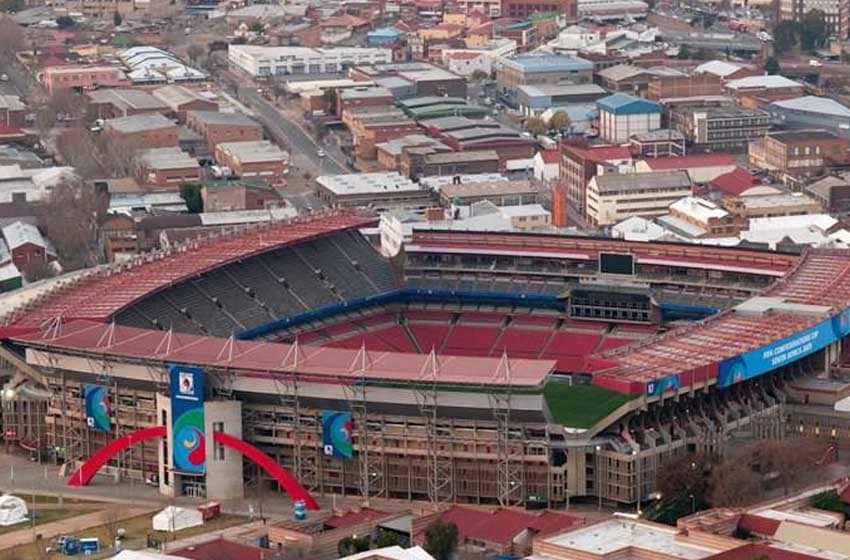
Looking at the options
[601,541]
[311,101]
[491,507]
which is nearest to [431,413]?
[491,507]

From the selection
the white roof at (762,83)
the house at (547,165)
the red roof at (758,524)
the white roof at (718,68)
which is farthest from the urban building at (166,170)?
the red roof at (758,524)

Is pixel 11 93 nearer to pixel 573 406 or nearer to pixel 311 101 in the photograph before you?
pixel 311 101

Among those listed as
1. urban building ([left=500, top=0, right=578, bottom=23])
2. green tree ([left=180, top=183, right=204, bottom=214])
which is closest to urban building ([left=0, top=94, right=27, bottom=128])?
green tree ([left=180, top=183, right=204, bottom=214])

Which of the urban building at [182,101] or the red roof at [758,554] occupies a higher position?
the red roof at [758,554]

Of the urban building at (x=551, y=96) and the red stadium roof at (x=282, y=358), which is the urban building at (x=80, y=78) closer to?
the urban building at (x=551, y=96)

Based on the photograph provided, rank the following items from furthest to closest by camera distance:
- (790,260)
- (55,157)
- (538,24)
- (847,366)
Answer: (538,24)
(55,157)
(790,260)
(847,366)

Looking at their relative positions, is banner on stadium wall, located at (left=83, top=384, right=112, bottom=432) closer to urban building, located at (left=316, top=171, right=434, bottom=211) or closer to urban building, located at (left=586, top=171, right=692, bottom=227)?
urban building, located at (left=316, top=171, right=434, bottom=211)
